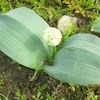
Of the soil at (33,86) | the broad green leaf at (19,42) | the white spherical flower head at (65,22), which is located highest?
the white spherical flower head at (65,22)

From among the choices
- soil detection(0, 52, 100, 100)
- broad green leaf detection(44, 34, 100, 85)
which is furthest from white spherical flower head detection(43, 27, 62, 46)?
Result: soil detection(0, 52, 100, 100)

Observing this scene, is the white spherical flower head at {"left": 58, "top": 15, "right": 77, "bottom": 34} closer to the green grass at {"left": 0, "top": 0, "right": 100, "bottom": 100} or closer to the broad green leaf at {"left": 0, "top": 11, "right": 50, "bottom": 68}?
the green grass at {"left": 0, "top": 0, "right": 100, "bottom": 100}

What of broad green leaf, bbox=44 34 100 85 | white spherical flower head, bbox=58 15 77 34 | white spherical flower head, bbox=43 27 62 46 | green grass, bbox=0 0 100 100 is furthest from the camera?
white spherical flower head, bbox=58 15 77 34

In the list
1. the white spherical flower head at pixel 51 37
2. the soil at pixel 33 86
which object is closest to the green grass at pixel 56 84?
the soil at pixel 33 86

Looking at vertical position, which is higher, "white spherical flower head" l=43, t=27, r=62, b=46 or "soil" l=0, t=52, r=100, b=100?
"white spherical flower head" l=43, t=27, r=62, b=46

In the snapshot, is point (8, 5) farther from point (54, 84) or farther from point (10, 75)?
point (54, 84)

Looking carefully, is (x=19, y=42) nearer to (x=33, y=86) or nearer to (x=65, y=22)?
(x=33, y=86)

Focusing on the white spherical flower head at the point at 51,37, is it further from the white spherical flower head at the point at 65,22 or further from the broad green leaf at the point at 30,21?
the white spherical flower head at the point at 65,22
